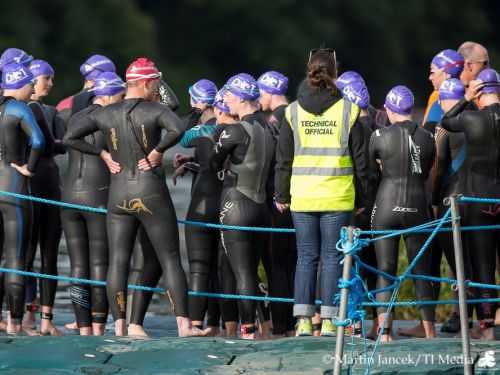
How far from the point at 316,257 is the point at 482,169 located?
1725 mm

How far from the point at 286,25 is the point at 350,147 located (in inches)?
1533

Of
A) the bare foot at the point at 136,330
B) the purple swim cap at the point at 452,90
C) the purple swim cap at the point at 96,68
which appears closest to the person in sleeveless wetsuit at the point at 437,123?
the purple swim cap at the point at 452,90

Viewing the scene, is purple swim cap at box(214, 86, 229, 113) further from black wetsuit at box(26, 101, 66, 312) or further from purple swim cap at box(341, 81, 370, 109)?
black wetsuit at box(26, 101, 66, 312)

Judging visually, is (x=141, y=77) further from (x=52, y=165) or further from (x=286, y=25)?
(x=286, y=25)

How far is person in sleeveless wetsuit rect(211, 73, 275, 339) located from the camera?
12.3 metres

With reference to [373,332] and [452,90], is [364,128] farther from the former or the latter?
[373,332]

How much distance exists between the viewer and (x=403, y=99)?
12266 mm

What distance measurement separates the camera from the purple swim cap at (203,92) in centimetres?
1316

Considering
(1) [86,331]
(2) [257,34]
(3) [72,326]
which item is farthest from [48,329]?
(2) [257,34]

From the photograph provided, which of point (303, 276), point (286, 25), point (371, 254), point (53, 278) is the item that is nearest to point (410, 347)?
point (303, 276)

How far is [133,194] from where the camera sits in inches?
469

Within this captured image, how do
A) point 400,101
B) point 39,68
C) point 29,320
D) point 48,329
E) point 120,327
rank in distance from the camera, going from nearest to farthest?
point 120,327 < point 400,101 < point 48,329 < point 39,68 < point 29,320

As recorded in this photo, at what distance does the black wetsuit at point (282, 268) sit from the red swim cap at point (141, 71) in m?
1.39

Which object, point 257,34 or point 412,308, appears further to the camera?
point 257,34
